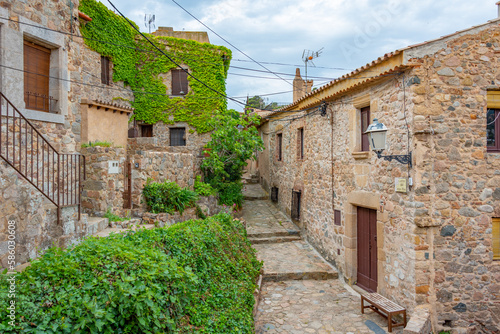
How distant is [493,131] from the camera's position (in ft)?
22.1

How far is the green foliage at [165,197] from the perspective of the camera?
930 cm

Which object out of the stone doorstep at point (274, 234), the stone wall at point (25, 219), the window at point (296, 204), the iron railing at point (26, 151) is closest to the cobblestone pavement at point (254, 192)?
the window at point (296, 204)

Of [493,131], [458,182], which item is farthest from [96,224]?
[493,131]

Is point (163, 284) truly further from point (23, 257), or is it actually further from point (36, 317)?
point (23, 257)

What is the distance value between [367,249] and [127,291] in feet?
21.9

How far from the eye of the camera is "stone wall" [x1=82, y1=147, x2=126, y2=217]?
788 centimetres

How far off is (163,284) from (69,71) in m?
5.50

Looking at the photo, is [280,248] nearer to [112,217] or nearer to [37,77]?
[112,217]

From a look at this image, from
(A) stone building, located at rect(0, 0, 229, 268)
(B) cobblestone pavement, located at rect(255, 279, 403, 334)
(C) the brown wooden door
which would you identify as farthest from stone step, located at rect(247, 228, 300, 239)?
(C) the brown wooden door

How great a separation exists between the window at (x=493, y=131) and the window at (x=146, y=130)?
1397 centimetres

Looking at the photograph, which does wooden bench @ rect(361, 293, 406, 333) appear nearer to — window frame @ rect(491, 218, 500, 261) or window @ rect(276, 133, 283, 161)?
window frame @ rect(491, 218, 500, 261)

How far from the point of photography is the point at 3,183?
4684 millimetres

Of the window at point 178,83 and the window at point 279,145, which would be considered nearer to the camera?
the window at point 279,145

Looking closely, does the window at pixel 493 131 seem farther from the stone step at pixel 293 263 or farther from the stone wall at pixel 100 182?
the stone wall at pixel 100 182
